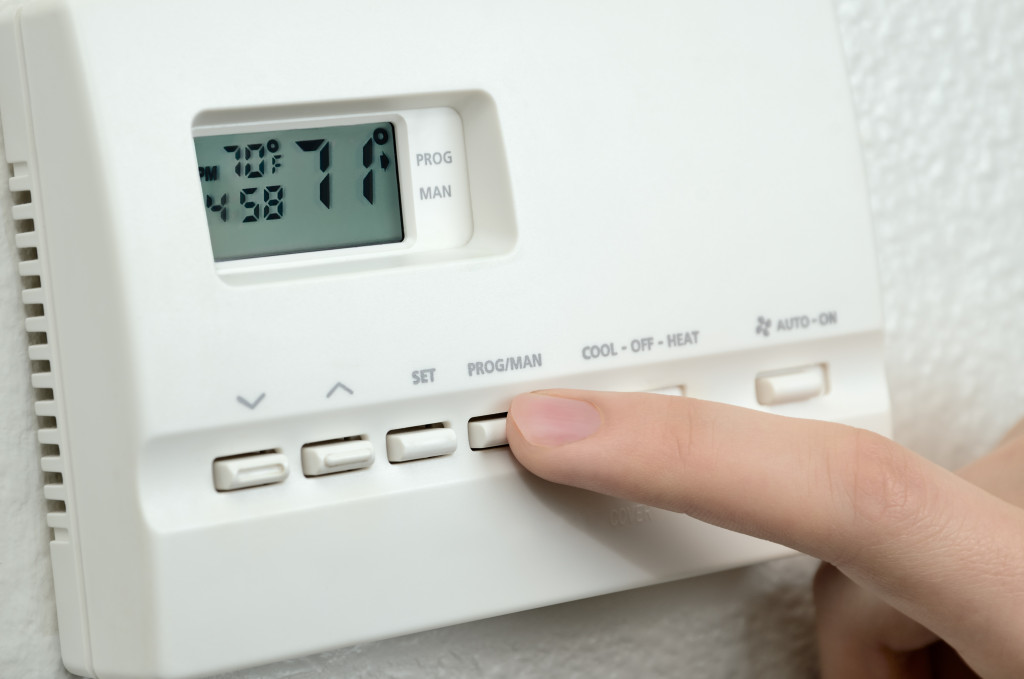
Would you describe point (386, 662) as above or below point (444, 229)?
below

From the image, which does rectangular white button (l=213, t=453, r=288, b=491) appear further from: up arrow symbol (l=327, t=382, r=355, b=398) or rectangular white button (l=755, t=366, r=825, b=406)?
rectangular white button (l=755, t=366, r=825, b=406)

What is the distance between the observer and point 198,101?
281 mm

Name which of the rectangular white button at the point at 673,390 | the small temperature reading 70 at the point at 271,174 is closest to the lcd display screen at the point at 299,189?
the small temperature reading 70 at the point at 271,174

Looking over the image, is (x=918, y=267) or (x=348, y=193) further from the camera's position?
(x=918, y=267)

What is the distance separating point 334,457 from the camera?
0.97 ft

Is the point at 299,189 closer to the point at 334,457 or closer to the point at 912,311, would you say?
the point at 334,457

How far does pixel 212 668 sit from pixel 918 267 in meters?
0.34

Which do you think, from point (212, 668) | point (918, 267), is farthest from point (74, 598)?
point (918, 267)

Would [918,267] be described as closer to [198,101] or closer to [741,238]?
[741,238]

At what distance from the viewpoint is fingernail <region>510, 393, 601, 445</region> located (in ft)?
1.01

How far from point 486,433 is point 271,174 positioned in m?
0.11

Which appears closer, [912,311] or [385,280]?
[385,280]

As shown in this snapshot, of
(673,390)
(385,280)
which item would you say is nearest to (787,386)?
(673,390)

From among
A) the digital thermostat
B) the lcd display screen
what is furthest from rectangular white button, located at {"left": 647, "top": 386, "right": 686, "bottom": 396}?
the lcd display screen
